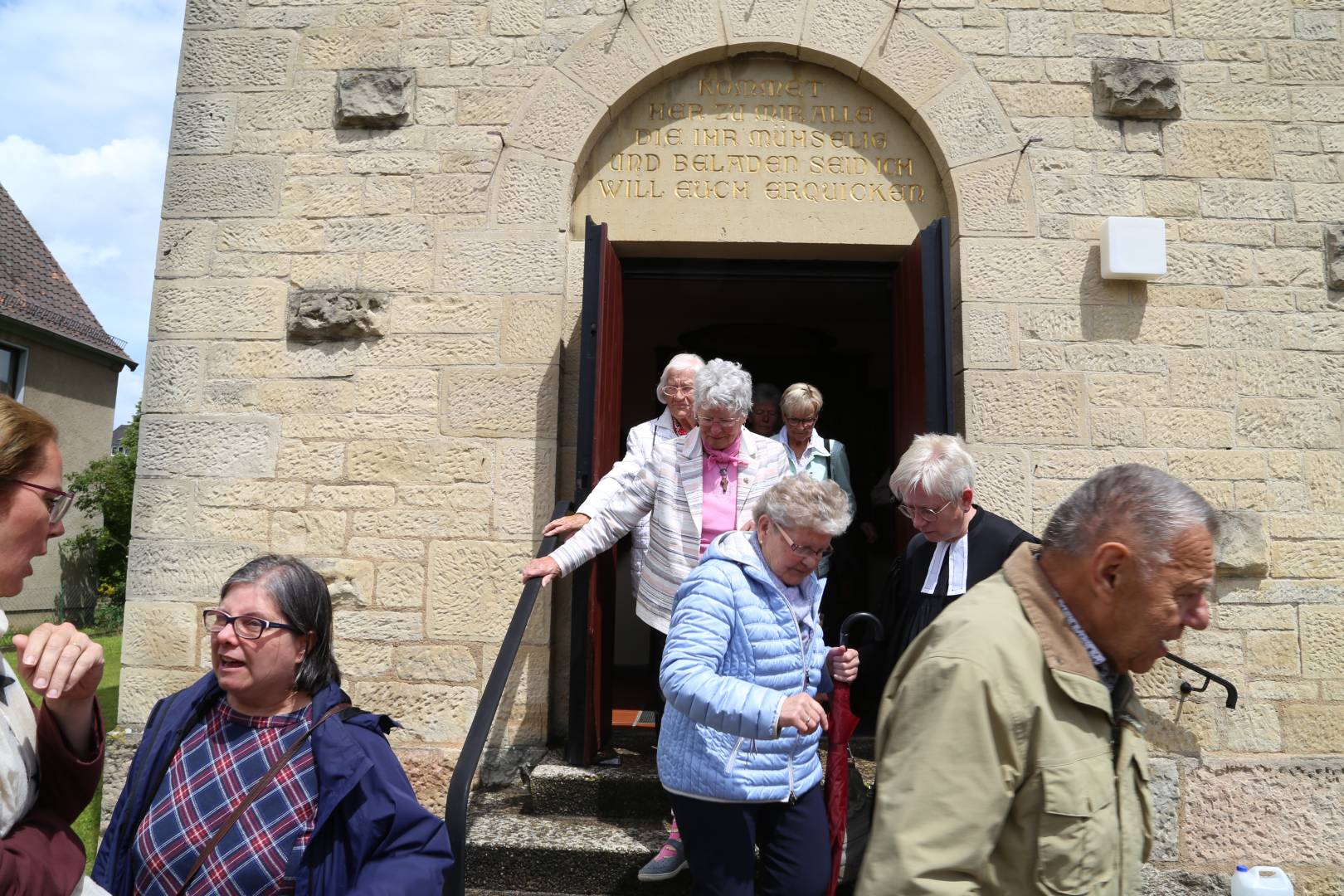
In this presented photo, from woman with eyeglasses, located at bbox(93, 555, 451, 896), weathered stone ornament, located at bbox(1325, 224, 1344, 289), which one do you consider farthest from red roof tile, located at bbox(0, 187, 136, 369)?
weathered stone ornament, located at bbox(1325, 224, 1344, 289)

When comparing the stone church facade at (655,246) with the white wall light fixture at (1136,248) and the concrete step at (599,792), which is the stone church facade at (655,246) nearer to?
the white wall light fixture at (1136,248)

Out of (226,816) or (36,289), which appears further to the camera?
(36,289)

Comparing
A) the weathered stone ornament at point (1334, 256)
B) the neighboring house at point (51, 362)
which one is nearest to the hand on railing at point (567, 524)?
the weathered stone ornament at point (1334, 256)

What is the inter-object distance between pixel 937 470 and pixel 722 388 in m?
0.89

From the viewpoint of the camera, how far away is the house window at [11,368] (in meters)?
15.1

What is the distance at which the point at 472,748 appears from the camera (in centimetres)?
278

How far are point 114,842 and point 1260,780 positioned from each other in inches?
163

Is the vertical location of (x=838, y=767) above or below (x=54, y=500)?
below

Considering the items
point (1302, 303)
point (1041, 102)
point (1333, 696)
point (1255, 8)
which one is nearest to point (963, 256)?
point (1041, 102)

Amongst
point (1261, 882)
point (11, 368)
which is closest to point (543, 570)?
point (1261, 882)

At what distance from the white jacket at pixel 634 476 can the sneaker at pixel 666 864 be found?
934 mm

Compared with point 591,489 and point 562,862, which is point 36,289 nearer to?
point 591,489

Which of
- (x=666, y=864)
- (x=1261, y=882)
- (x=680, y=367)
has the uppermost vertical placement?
(x=680, y=367)

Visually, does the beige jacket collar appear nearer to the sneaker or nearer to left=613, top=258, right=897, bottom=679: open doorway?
the sneaker
